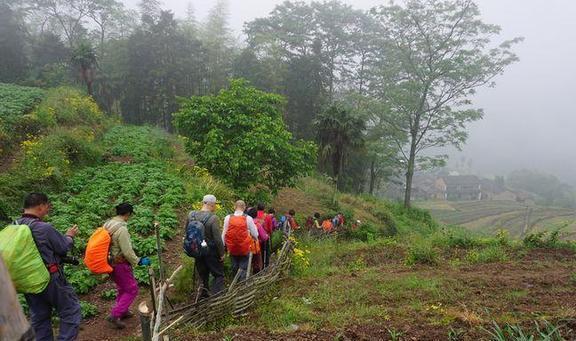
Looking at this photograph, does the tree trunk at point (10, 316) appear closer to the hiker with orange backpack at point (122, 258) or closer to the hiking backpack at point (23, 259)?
the hiking backpack at point (23, 259)

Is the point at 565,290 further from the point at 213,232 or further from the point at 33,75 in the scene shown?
the point at 33,75

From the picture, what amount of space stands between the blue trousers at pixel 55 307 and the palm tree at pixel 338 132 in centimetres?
2133

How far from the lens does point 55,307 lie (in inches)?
180

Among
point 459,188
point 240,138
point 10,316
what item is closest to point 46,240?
point 10,316

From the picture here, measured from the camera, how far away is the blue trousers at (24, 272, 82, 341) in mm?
4488

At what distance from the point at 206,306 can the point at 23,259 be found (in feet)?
8.16

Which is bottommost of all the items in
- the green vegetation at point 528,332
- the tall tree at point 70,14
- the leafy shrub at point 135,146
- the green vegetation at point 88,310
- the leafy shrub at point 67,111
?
the green vegetation at point 88,310

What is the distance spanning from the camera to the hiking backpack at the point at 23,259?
386cm

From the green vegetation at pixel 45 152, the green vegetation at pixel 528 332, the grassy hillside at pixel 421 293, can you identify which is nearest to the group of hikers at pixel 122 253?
the grassy hillside at pixel 421 293

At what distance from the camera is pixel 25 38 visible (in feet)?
118

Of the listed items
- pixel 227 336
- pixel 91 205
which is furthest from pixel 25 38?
pixel 227 336

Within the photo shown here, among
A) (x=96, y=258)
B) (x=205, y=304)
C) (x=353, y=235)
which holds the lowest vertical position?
(x=353, y=235)

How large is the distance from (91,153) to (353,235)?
1105 centimetres

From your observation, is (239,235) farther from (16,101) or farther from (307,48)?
(307,48)
